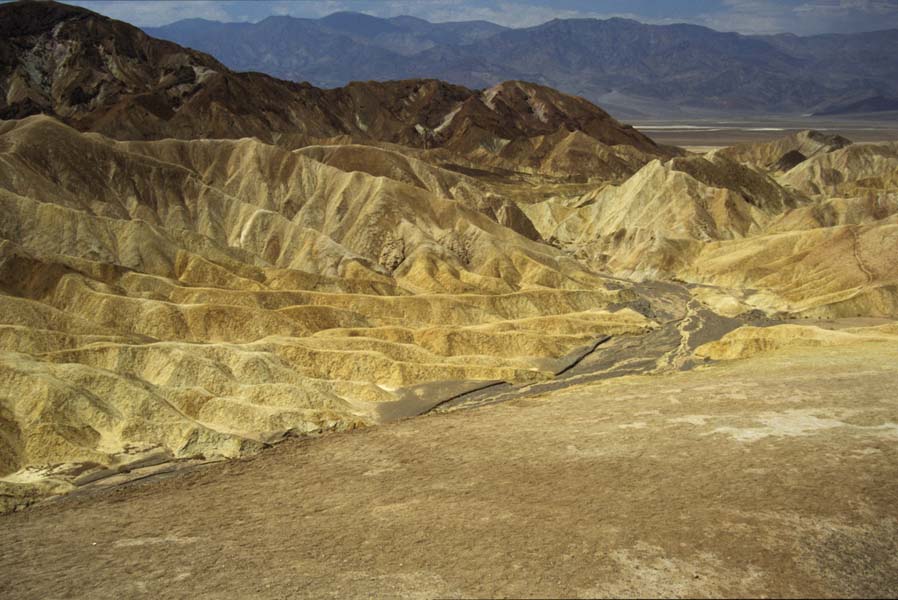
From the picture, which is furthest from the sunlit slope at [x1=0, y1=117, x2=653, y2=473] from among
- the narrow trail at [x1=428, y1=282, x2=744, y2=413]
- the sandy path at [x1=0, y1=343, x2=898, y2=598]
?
the sandy path at [x1=0, y1=343, x2=898, y2=598]

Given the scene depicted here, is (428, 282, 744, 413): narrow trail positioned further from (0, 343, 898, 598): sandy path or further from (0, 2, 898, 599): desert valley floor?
(0, 343, 898, 598): sandy path

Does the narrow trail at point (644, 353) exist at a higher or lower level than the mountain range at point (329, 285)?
lower

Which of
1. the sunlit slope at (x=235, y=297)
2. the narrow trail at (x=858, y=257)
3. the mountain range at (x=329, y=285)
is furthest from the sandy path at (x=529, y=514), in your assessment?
the narrow trail at (x=858, y=257)

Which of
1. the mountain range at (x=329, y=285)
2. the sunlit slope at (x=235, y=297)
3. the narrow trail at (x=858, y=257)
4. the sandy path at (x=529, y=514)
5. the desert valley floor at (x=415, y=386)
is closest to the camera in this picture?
the sandy path at (x=529, y=514)

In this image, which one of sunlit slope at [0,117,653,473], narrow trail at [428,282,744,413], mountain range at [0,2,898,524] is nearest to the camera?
sunlit slope at [0,117,653,473]

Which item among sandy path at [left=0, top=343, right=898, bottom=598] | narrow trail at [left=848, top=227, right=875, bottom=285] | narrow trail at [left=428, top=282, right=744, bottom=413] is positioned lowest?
narrow trail at [left=428, top=282, right=744, bottom=413]

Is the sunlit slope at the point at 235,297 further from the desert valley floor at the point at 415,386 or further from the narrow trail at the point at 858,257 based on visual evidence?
the narrow trail at the point at 858,257

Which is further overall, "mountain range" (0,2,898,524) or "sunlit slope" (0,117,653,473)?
"mountain range" (0,2,898,524)

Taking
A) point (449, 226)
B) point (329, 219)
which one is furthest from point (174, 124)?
point (449, 226)
